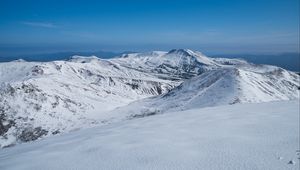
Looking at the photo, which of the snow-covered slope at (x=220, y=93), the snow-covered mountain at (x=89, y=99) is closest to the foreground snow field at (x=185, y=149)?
the snow-covered mountain at (x=89, y=99)

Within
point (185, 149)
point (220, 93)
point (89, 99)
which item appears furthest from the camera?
point (89, 99)

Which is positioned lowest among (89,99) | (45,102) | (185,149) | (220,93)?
(89,99)

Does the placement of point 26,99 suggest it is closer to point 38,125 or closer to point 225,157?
point 38,125

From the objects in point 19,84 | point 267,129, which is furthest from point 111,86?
point 267,129

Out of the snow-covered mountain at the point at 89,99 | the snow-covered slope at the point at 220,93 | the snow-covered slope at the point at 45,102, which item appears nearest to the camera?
the snow-covered slope at the point at 45,102

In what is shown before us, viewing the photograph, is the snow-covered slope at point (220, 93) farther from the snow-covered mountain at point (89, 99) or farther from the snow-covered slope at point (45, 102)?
the snow-covered slope at point (45, 102)

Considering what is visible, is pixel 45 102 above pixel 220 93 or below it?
below

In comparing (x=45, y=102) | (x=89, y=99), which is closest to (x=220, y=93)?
(x=89, y=99)

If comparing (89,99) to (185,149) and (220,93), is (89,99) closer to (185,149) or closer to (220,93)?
(220,93)

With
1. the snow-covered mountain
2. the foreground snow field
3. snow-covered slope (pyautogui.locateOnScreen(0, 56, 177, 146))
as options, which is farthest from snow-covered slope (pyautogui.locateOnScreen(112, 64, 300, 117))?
the foreground snow field
